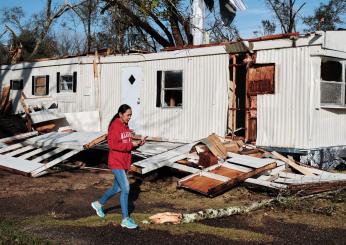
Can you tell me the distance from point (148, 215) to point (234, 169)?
3.00 meters

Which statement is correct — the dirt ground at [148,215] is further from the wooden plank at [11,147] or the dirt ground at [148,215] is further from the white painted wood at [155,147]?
the wooden plank at [11,147]

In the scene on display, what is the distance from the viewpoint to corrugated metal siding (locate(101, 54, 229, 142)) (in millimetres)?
12461

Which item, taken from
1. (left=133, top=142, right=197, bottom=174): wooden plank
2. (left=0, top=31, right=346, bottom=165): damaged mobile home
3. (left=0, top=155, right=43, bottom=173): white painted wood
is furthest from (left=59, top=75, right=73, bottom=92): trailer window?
(left=133, top=142, right=197, bottom=174): wooden plank

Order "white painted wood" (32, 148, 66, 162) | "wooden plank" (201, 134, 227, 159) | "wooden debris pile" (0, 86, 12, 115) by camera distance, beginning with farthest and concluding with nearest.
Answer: "wooden debris pile" (0, 86, 12, 115) < "white painted wood" (32, 148, 66, 162) < "wooden plank" (201, 134, 227, 159)

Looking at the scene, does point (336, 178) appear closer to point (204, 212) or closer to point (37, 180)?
point (204, 212)

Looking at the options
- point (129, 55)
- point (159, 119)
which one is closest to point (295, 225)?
point (159, 119)

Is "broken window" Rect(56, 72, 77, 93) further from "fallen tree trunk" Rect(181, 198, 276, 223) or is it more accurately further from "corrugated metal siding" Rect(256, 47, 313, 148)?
"fallen tree trunk" Rect(181, 198, 276, 223)

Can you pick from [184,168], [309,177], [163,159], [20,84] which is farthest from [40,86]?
[309,177]

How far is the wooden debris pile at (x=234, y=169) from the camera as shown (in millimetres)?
9031

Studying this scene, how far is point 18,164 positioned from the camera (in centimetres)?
1153

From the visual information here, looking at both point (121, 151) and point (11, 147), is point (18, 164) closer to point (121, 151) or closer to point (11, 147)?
point (11, 147)

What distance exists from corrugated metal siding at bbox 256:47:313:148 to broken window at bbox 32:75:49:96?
9455 millimetres

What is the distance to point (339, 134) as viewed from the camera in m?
12.0

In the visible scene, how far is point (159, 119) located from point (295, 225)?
23.8ft
